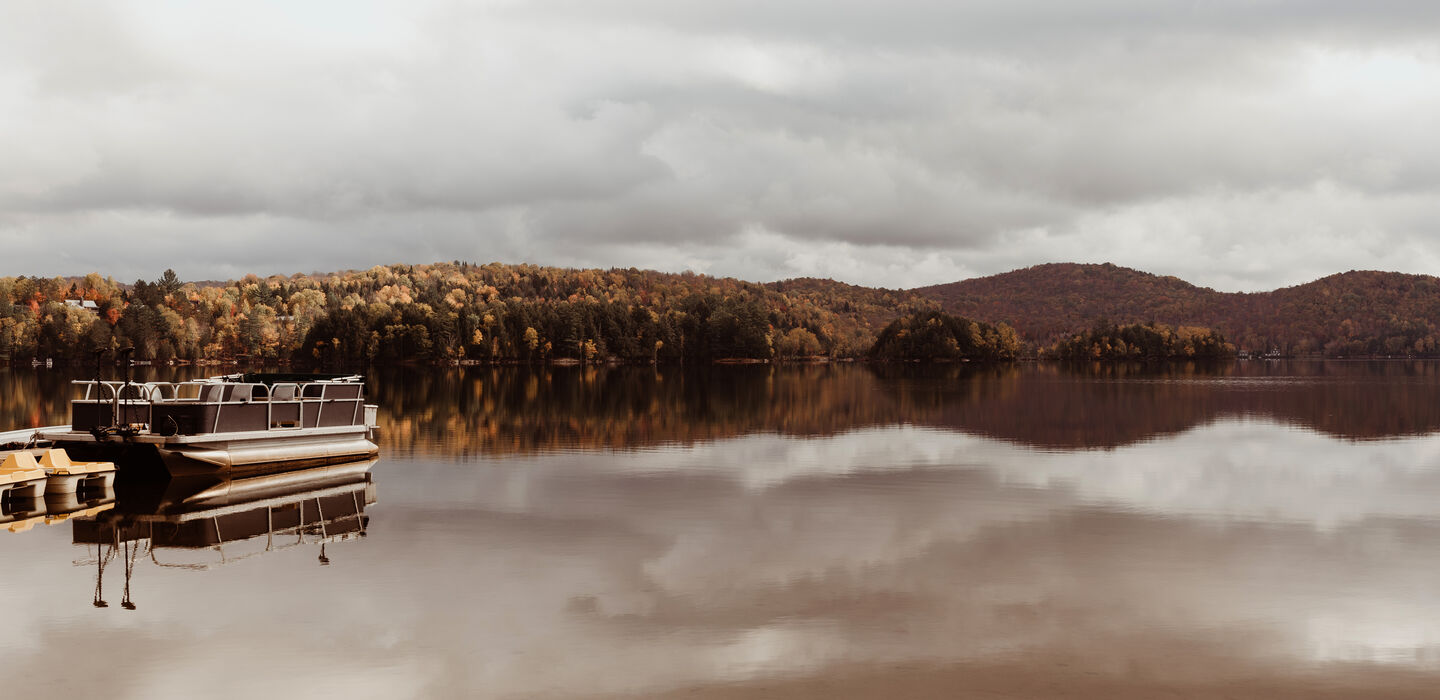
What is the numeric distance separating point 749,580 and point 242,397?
22894 millimetres

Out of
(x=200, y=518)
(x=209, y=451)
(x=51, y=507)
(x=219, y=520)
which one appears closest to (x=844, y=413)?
(x=209, y=451)

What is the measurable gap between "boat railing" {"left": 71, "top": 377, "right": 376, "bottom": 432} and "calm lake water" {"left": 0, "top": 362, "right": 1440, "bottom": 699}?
272cm

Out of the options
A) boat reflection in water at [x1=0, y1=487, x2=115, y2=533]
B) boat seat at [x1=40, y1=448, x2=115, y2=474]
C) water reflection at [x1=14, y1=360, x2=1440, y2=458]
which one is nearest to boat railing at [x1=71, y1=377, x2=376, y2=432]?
boat seat at [x1=40, y1=448, x2=115, y2=474]

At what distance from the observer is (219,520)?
2633 centimetres

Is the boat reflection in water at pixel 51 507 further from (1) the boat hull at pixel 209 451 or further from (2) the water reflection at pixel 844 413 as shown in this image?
(2) the water reflection at pixel 844 413

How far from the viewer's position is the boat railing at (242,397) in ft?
109

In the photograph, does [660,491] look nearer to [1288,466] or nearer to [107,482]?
[107,482]

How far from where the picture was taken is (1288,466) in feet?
128

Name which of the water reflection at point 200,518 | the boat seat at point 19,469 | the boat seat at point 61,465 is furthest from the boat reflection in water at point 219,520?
the boat seat at point 19,469

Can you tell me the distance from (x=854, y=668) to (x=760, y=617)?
9.52ft

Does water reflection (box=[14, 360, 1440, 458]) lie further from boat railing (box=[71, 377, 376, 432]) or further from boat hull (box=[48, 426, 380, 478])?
boat hull (box=[48, 426, 380, 478])

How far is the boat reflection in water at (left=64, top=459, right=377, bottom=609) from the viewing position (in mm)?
22312

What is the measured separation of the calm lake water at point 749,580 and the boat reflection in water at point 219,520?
0.49 feet

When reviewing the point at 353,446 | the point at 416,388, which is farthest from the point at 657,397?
A: the point at 353,446
